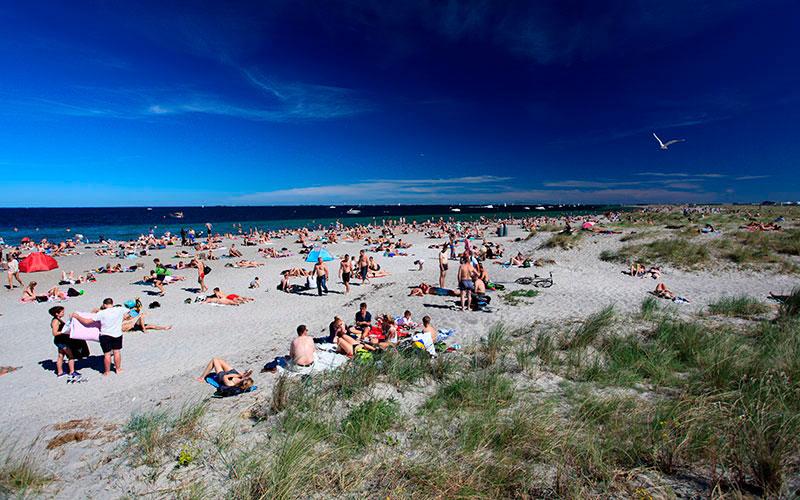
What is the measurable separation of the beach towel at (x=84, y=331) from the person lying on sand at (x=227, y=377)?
229cm

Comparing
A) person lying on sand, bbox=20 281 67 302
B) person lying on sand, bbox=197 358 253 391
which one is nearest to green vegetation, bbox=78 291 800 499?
person lying on sand, bbox=197 358 253 391

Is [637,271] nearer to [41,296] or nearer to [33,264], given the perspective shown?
[41,296]

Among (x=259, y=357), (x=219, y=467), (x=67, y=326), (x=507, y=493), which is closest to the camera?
(x=507, y=493)

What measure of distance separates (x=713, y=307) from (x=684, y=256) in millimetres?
8164

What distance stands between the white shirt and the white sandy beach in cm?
91

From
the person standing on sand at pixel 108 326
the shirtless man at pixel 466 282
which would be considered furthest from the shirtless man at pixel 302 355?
the shirtless man at pixel 466 282

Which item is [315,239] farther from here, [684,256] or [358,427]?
[358,427]

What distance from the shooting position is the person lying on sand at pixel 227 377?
5.66 m

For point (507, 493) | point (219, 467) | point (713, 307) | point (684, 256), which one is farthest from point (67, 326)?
point (684, 256)

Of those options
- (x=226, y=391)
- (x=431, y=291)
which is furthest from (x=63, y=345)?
(x=431, y=291)

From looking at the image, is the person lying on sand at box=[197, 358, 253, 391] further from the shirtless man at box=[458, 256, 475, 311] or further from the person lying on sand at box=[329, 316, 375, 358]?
the shirtless man at box=[458, 256, 475, 311]

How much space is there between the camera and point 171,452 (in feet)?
12.1

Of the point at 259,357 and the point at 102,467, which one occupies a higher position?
the point at 102,467

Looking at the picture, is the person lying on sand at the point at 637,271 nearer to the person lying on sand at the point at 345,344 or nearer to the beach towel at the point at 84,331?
the person lying on sand at the point at 345,344
